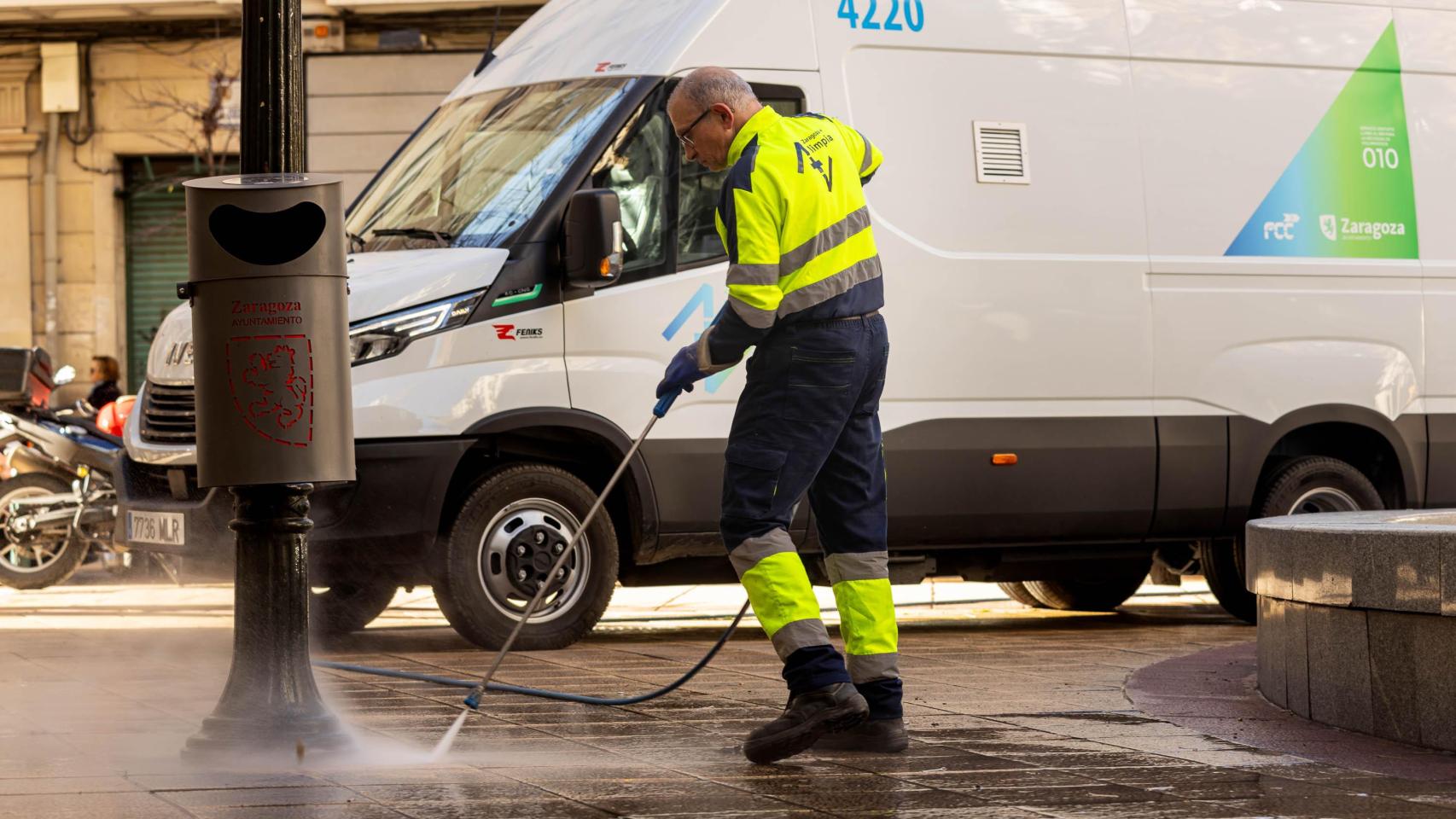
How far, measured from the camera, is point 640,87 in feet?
26.9

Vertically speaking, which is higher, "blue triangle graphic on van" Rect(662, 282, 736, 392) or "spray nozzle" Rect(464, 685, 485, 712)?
"blue triangle graphic on van" Rect(662, 282, 736, 392)

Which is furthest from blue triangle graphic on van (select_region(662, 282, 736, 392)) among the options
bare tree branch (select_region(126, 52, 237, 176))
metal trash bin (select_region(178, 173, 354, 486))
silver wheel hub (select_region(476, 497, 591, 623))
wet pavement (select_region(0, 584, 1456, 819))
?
bare tree branch (select_region(126, 52, 237, 176))

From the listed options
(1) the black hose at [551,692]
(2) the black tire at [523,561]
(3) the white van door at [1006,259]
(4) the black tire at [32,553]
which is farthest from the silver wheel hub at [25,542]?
(3) the white van door at [1006,259]

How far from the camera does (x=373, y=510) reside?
25.5 ft

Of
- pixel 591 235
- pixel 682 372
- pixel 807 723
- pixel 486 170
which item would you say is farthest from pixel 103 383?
pixel 807 723

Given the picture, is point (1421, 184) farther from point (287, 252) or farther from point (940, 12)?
point (287, 252)

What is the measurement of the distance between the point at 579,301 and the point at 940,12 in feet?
6.89

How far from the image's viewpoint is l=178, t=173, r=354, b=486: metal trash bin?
5.04m

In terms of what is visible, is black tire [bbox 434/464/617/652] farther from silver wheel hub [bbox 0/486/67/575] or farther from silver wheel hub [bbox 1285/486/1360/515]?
silver wheel hub [bbox 0/486/67/575]

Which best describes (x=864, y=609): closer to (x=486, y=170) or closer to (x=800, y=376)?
(x=800, y=376)

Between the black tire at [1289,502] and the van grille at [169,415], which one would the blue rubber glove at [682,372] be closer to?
the van grille at [169,415]

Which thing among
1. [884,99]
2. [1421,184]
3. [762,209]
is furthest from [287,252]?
[1421,184]

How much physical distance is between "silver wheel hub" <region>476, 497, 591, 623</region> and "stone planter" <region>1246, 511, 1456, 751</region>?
2854 mm

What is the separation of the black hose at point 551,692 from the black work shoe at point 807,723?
2.10 feet
